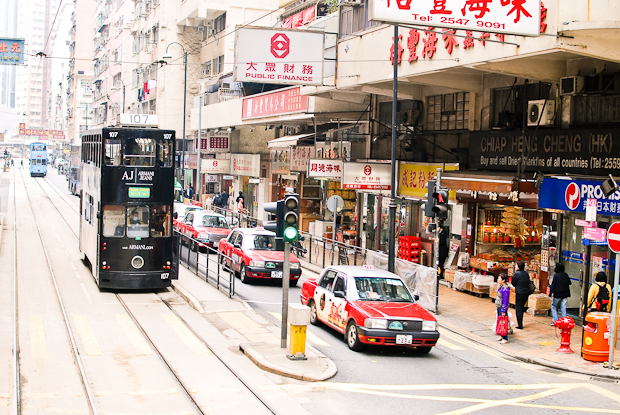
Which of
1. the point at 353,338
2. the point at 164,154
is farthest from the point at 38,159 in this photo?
the point at 353,338

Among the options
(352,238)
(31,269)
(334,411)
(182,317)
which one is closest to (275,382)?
(334,411)

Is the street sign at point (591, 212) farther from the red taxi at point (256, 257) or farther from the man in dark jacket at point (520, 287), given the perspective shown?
the red taxi at point (256, 257)

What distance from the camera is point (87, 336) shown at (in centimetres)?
1421

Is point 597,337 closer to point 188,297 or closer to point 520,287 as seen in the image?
point 520,287

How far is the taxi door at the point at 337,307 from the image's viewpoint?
14.3m

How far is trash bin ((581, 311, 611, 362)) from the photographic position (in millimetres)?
13602

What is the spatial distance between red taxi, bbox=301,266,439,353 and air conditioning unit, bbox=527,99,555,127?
22.0ft

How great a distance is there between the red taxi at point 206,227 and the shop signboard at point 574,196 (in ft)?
46.2

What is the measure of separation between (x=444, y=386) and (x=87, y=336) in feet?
22.8

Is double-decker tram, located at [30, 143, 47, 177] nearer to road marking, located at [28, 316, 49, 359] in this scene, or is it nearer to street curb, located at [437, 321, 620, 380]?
road marking, located at [28, 316, 49, 359]

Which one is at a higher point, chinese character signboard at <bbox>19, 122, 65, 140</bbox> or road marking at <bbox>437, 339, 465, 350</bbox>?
chinese character signboard at <bbox>19, 122, 65, 140</bbox>

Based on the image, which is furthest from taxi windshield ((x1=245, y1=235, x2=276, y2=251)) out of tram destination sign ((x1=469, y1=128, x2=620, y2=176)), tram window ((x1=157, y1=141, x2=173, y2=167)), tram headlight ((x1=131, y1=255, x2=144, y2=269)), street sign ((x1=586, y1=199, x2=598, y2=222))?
street sign ((x1=586, y1=199, x2=598, y2=222))

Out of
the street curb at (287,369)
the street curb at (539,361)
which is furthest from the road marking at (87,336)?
the street curb at (539,361)

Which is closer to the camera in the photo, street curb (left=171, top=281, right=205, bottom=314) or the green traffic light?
the green traffic light
